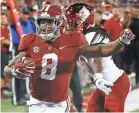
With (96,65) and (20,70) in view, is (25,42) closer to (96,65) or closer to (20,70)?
(20,70)

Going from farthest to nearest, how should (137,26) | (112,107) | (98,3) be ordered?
1. (98,3)
2. (137,26)
3. (112,107)

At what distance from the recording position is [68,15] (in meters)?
4.07

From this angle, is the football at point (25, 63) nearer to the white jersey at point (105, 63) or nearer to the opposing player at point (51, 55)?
the opposing player at point (51, 55)

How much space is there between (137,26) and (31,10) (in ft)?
6.04

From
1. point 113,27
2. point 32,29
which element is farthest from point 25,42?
point 113,27

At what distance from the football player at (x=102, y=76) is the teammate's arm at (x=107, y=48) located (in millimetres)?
493

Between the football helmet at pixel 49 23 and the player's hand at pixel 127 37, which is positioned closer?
the player's hand at pixel 127 37

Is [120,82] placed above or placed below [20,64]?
below

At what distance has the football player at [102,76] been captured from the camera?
3.76m

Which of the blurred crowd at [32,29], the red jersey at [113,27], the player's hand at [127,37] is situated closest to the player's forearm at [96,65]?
the player's hand at [127,37]

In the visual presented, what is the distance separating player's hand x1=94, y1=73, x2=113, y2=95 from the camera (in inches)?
145

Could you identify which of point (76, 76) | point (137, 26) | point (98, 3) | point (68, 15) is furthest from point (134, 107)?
point (98, 3)

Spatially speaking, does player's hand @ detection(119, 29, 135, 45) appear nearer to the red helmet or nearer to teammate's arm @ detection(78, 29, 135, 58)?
teammate's arm @ detection(78, 29, 135, 58)

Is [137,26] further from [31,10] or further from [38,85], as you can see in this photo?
[38,85]
